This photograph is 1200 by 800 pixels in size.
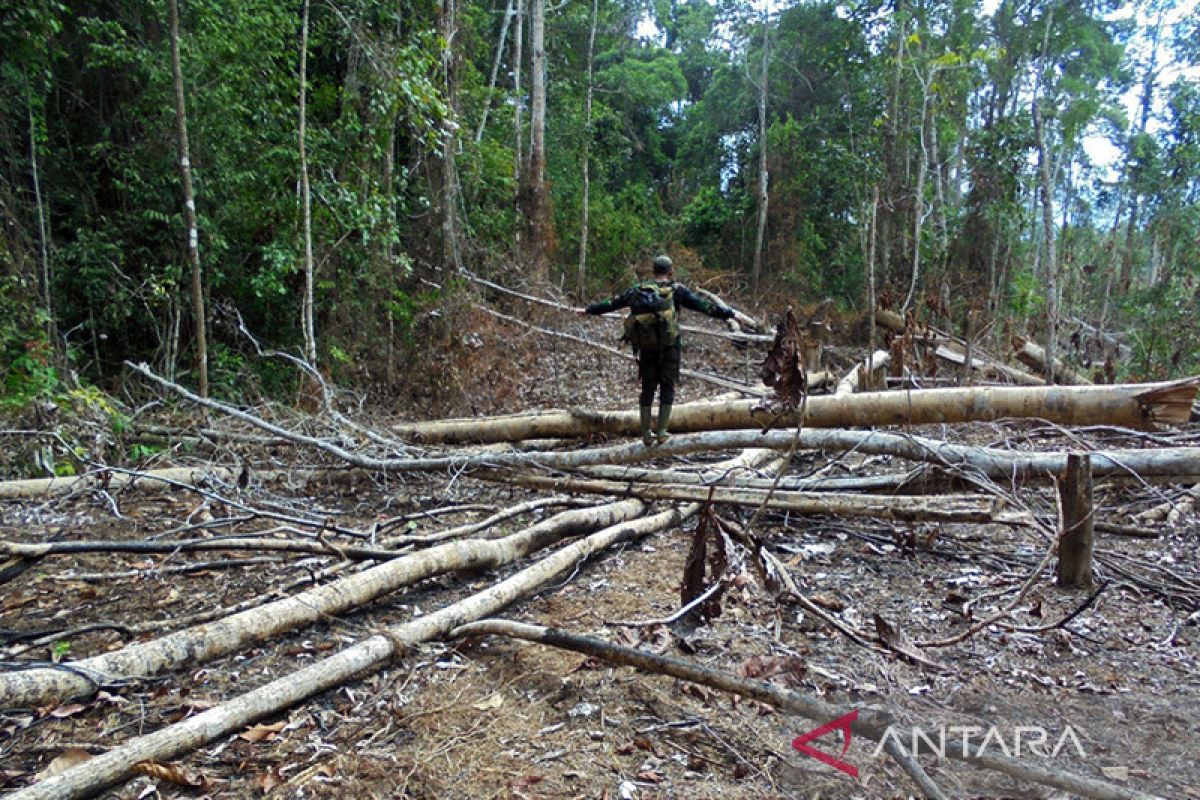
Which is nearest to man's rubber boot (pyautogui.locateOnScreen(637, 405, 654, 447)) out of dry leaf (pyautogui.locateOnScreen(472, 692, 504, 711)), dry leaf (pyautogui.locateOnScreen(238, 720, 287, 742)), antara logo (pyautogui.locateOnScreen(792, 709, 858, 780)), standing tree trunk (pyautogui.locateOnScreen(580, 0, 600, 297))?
dry leaf (pyautogui.locateOnScreen(472, 692, 504, 711))

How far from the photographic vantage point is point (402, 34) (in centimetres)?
1149

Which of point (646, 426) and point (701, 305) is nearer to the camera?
point (701, 305)

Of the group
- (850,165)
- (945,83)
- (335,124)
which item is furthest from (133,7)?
(945,83)

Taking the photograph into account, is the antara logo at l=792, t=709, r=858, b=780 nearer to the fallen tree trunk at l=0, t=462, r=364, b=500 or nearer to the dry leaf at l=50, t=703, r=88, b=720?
the dry leaf at l=50, t=703, r=88, b=720

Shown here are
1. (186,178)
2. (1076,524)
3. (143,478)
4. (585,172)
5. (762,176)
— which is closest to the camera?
(1076,524)

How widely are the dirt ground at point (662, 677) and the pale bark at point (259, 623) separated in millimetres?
93

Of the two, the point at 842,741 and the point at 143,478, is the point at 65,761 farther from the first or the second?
the point at 143,478

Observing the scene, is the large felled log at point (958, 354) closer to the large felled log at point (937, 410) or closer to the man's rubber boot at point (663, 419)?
the large felled log at point (937, 410)

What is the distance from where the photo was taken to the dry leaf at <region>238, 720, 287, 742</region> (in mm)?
2912

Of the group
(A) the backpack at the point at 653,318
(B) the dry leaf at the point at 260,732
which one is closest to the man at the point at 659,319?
(A) the backpack at the point at 653,318

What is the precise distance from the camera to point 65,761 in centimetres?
274

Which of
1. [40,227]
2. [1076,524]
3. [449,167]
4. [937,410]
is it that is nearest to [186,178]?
[40,227]

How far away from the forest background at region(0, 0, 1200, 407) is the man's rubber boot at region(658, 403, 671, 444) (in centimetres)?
544

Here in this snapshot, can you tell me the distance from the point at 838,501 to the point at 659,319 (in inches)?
83.1
